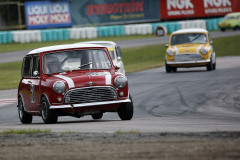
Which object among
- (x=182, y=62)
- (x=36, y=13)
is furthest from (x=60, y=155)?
(x=36, y=13)

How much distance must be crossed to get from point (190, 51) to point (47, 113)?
1408cm

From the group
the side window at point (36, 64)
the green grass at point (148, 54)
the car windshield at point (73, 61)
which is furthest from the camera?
the green grass at point (148, 54)

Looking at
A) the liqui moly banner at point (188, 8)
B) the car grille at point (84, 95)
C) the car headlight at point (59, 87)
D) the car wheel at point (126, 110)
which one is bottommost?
the car wheel at point (126, 110)

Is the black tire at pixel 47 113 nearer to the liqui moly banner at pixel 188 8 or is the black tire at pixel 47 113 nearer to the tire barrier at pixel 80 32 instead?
the tire barrier at pixel 80 32

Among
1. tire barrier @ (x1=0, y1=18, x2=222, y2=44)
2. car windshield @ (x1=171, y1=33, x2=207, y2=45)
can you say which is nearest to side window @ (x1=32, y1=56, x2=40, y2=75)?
car windshield @ (x1=171, y1=33, x2=207, y2=45)

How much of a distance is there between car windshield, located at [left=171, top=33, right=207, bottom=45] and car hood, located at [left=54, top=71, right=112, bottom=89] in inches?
565

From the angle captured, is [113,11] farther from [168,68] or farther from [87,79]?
[87,79]

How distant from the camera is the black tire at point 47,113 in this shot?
420 inches

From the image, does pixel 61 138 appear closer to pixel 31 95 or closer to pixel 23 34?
pixel 31 95

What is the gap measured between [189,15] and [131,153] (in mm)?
51908

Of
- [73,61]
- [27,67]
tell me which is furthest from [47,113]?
[27,67]

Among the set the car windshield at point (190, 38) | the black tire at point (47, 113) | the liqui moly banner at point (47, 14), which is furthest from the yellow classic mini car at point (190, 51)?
the liqui moly banner at point (47, 14)

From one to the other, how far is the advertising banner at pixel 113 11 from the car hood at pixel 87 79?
44.0 meters

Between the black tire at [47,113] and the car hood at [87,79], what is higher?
the car hood at [87,79]
